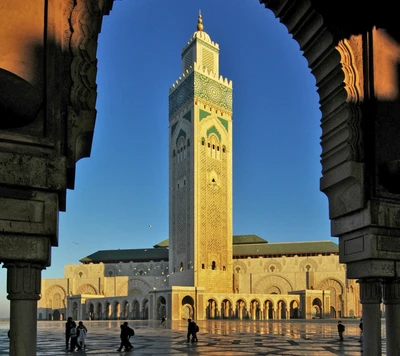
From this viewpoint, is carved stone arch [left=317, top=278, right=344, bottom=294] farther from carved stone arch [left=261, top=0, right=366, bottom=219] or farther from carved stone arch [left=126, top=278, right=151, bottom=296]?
carved stone arch [left=261, top=0, right=366, bottom=219]

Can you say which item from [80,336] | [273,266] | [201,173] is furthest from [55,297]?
[80,336]

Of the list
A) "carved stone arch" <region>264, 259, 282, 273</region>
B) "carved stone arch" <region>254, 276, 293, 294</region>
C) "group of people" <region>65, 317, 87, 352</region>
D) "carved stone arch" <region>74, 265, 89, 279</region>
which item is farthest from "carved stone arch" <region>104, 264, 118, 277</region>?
"group of people" <region>65, 317, 87, 352</region>

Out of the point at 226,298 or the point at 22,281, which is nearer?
the point at 22,281

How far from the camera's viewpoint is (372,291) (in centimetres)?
449

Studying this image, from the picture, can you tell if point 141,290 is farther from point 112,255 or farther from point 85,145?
point 85,145

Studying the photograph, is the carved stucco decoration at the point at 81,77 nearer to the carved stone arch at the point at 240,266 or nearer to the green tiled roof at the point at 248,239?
the carved stone arch at the point at 240,266

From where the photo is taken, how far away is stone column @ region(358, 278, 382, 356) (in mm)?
4391

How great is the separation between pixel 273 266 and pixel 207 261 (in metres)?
9.64

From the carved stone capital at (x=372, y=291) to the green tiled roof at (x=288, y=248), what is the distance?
49.1m

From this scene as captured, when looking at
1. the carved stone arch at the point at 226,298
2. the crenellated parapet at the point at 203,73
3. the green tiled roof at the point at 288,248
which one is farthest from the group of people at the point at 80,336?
the green tiled roof at the point at 288,248

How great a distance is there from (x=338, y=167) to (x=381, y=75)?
83 cm

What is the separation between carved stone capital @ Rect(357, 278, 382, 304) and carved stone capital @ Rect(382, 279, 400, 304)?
0.29ft

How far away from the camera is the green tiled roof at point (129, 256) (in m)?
56.1

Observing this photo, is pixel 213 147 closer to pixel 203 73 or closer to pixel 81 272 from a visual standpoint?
pixel 203 73
